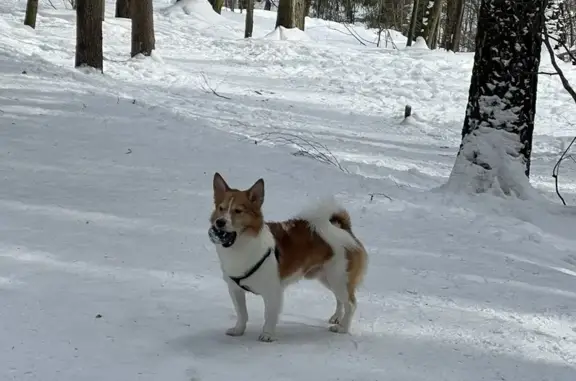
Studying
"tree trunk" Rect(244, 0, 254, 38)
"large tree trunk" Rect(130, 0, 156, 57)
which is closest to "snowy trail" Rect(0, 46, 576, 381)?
"large tree trunk" Rect(130, 0, 156, 57)

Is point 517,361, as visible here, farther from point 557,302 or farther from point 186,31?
point 186,31

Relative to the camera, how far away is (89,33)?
49.4 ft

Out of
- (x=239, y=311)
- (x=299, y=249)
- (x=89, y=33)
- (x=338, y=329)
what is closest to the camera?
(x=239, y=311)

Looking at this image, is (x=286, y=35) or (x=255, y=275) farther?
(x=286, y=35)

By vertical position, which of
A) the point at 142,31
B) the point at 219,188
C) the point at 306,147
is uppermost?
the point at 142,31

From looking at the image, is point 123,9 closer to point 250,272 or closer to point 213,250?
point 213,250

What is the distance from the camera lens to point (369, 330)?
5457 mm

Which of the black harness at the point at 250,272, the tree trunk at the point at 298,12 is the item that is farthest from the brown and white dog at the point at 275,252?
the tree trunk at the point at 298,12

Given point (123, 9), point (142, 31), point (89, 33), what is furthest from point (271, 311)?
point (123, 9)

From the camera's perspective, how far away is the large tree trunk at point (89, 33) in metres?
14.8

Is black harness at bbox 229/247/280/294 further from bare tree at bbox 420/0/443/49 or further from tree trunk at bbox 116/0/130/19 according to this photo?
bare tree at bbox 420/0/443/49

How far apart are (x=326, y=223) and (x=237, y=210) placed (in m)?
0.80

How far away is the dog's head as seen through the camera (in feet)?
15.9

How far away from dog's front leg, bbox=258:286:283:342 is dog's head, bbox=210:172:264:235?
1.54ft
